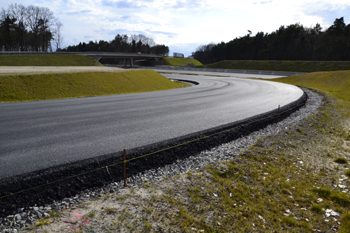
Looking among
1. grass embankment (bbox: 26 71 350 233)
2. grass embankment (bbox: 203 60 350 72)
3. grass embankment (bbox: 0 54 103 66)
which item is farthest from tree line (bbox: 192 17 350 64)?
grass embankment (bbox: 26 71 350 233)

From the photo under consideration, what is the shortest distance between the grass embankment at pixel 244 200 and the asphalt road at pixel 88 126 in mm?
2408

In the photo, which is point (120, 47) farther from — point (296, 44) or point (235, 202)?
point (235, 202)

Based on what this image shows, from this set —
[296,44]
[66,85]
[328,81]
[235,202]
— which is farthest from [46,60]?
[296,44]

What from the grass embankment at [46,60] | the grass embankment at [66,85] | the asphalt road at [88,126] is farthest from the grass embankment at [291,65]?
the asphalt road at [88,126]

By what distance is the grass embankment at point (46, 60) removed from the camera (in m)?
46.5

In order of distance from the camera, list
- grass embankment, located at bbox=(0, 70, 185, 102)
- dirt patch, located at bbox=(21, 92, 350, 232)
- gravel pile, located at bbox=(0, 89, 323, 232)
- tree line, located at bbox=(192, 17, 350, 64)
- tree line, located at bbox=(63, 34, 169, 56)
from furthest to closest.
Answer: tree line, located at bbox=(63, 34, 169, 56) → tree line, located at bbox=(192, 17, 350, 64) → grass embankment, located at bbox=(0, 70, 185, 102) → dirt patch, located at bbox=(21, 92, 350, 232) → gravel pile, located at bbox=(0, 89, 323, 232)

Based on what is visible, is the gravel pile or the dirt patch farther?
the dirt patch

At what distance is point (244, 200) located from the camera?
17.9ft

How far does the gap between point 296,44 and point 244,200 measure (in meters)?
92.2

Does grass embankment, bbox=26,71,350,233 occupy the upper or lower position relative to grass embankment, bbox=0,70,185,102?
lower

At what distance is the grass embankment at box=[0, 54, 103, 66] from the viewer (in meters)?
46.5

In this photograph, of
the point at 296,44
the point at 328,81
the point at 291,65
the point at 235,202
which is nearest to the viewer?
the point at 235,202

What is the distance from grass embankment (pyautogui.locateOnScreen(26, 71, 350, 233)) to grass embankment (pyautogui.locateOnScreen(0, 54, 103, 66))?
51342 millimetres

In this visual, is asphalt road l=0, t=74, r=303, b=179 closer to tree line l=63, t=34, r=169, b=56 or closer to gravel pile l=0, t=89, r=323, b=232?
gravel pile l=0, t=89, r=323, b=232
